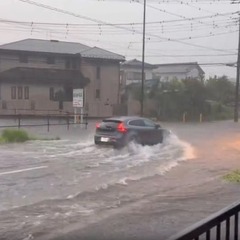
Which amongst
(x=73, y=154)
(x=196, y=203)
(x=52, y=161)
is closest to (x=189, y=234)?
(x=196, y=203)

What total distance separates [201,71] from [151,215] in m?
96.4

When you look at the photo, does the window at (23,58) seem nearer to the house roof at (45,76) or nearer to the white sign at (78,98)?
the house roof at (45,76)

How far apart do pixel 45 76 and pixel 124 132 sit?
36.5 meters

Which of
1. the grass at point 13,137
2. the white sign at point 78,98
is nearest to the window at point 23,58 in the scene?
the white sign at point 78,98

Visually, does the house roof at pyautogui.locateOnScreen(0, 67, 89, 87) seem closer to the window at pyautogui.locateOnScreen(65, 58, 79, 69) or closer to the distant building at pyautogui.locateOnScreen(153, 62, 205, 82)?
the window at pyautogui.locateOnScreen(65, 58, 79, 69)

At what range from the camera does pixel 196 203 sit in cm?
1090

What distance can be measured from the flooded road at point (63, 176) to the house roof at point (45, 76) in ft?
102

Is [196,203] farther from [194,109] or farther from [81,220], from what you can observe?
A: [194,109]

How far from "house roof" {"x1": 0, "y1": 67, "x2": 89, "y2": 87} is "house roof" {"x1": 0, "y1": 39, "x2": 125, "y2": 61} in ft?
6.94

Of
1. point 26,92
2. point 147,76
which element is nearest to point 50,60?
point 26,92

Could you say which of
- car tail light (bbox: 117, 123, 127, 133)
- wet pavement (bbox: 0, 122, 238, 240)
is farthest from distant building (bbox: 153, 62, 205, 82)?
car tail light (bbox: 117, 123, 127, 133)

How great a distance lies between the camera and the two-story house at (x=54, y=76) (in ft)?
186

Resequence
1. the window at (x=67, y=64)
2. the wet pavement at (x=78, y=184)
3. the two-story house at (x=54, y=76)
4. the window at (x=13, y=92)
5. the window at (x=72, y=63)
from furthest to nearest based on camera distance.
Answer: the window at (x=72, y=63)
the window at (x=67, y=64)
the window at (x=13, y=92)
the two-story house at (x=54, y=76)
the wet pavement at (x=78, y=184)

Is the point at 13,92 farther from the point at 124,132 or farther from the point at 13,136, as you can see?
the point at 124,132
